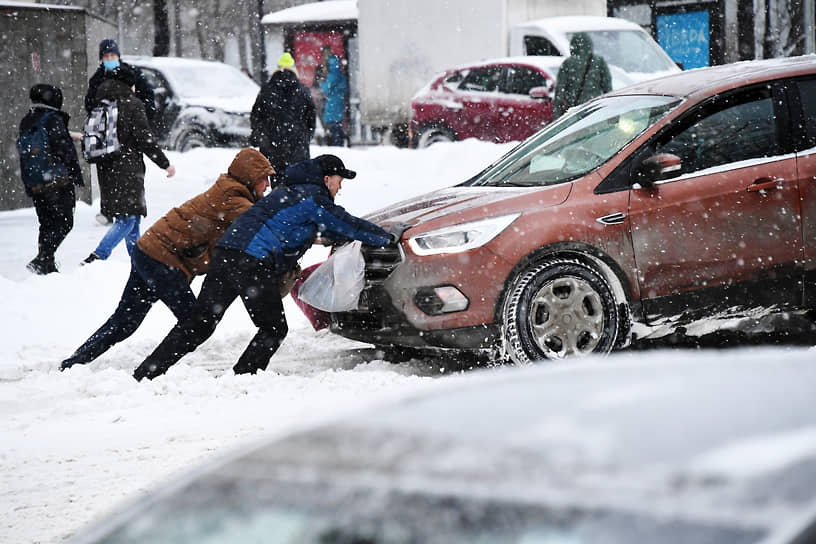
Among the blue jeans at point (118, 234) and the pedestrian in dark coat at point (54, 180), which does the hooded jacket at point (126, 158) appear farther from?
the pedestrian in dark coat at point (54, 180)

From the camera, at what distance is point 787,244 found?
6.36 m

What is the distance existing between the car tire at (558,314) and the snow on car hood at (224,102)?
14539mm

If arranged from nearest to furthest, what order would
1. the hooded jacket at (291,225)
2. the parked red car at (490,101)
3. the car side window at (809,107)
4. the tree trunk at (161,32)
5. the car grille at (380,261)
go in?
the hooded jacket at (291,225) → the car grille at (380,261) → the car side window at (809,107) → the parked red car at (490,101) → the tree trunk at (161,32)

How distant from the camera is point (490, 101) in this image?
57.0 feet

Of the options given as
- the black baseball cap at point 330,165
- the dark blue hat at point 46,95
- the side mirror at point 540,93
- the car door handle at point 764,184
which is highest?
the dark blue hat at point 46,95

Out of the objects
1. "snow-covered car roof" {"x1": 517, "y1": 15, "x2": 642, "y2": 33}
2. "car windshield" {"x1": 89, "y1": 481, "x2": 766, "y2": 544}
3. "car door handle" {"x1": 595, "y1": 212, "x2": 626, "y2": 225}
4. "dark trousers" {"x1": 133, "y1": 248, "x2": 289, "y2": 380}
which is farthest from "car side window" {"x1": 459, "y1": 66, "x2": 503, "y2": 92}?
"car windshield" {"x1": 89, "y1": 481, "x2": 766, "y2": 544}

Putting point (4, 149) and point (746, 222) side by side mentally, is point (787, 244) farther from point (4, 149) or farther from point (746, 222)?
point (4, 149)

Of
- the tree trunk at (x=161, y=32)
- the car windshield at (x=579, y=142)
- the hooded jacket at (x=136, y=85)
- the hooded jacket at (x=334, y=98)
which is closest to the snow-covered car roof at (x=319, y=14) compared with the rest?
the tree trunk at (x=161, y=32)

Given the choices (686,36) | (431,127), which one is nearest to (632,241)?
(431,127)

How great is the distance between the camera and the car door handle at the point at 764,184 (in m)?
6.31

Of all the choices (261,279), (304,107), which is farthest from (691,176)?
(304,107)

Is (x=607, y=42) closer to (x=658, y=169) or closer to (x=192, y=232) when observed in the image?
(x=658, y=169)

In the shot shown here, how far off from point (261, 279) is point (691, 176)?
239 cm

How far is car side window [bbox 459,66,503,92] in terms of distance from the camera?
57.2 ft
